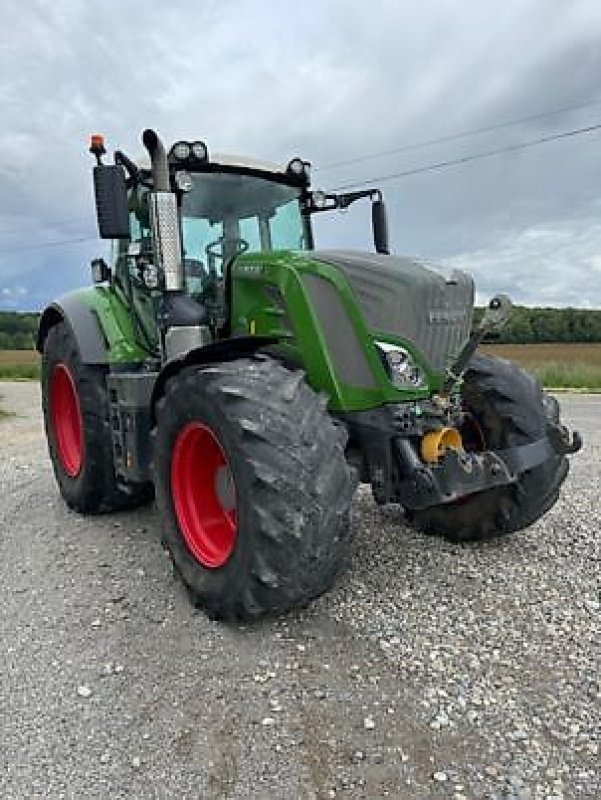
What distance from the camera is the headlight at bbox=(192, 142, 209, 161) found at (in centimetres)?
469

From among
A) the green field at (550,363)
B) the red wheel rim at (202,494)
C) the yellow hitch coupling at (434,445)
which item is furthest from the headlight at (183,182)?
the green field at (550,363)

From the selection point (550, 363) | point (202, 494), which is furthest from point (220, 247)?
point (550, 363)

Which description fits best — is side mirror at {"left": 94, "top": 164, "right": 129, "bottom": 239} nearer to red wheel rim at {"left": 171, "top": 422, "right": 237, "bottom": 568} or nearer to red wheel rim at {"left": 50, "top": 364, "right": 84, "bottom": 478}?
red wheel rim at {"left": 171, "top": 422, "right": 237, "bottom": 568}

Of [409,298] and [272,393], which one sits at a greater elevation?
[409,298]

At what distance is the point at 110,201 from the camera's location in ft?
14.1

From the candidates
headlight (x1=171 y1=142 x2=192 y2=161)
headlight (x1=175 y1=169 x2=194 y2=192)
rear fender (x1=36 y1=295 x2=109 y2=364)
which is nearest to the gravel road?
rear fender (x1=36 y1=295 x2=109 y2=364)

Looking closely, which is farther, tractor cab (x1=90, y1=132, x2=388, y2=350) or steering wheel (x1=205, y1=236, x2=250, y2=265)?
steering wheel (x1=205, y1=236, x2=250, y2=265)

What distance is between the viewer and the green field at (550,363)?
1920 centimetres

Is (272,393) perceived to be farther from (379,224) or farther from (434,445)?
(379,224)

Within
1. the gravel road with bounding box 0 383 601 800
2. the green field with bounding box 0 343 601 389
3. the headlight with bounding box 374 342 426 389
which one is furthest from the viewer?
the green field with bounding box 0 343 601 389

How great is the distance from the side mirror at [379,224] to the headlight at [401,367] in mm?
2071

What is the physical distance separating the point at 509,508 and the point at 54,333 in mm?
3451

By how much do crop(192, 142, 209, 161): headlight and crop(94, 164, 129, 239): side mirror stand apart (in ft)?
1.81

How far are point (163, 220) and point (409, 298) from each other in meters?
1.51
